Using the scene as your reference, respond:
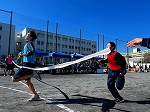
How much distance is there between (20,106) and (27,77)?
0.85m

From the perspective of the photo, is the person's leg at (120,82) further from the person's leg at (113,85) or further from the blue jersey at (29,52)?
the blue jersey at (29,52)

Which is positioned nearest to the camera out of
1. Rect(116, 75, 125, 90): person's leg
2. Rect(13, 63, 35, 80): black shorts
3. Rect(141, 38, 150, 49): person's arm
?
Rect(141, 38, 150, 49): person's arm

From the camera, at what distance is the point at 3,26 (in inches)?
2443

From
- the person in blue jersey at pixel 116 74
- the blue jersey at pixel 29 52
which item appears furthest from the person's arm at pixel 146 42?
the blue jersey at pixel 29 52

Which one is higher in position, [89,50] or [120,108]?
[89,50]

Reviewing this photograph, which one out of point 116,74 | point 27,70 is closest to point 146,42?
point 116,74

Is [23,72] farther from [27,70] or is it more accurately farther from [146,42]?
[146,42]

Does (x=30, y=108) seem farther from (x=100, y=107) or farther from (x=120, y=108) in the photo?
(x=120, y=108)

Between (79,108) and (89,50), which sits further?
(89,50)

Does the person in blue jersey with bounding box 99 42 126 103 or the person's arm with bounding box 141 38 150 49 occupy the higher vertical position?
the person's arm with bounding box 141 38 150 49

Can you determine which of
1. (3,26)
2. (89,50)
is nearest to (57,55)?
(3,26)

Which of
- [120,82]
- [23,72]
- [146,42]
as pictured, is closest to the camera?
[146,42]

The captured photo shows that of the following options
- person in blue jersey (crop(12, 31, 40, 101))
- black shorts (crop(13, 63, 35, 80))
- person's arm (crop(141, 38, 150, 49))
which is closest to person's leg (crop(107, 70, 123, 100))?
person in blue jersey (crop(12, 31, 40, 101))

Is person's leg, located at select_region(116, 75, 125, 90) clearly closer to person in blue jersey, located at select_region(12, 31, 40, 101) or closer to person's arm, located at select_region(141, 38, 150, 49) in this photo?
person in blue jersey, located at select_region(12, 31, 40, 101)
